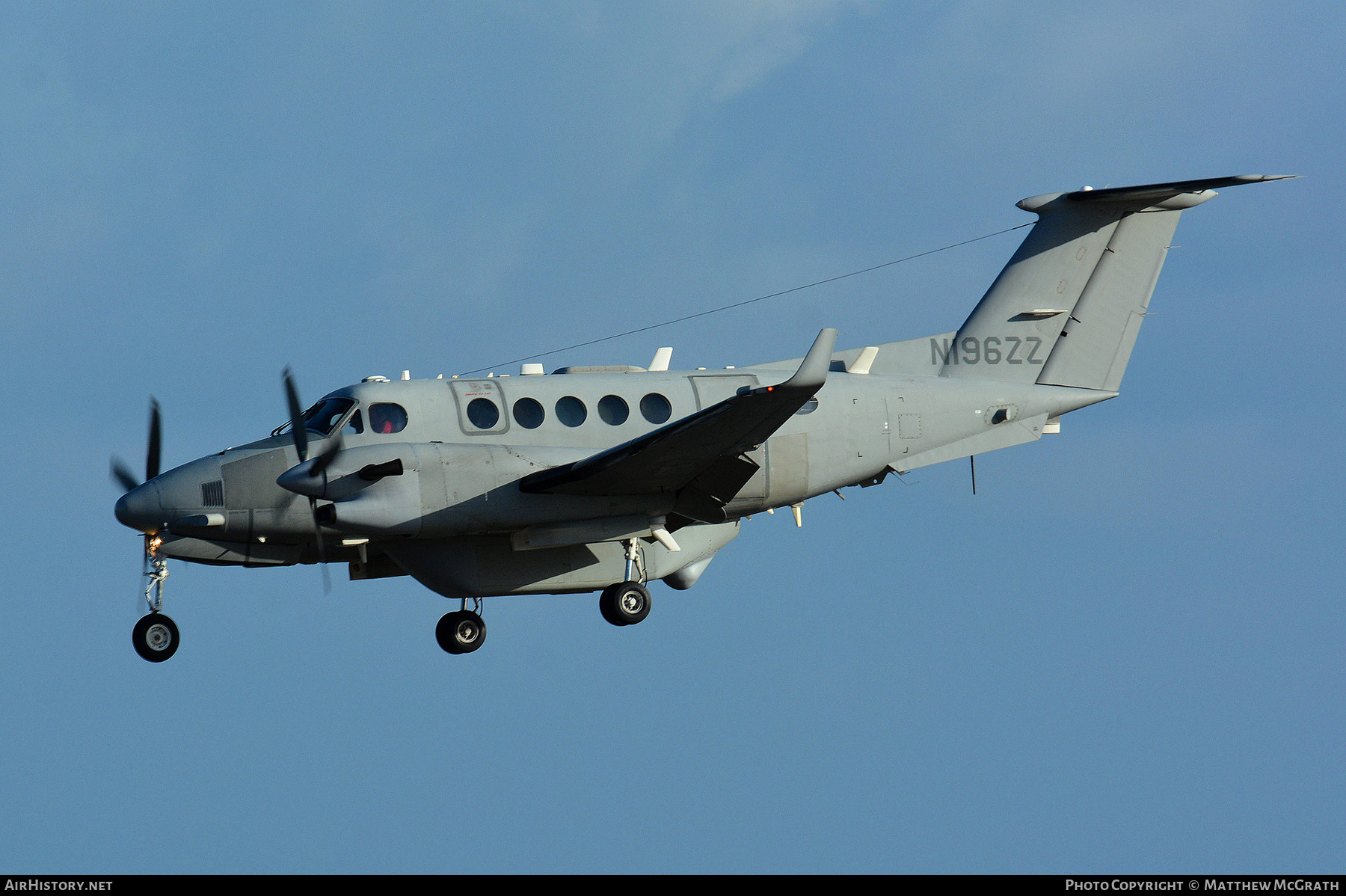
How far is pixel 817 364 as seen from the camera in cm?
1789

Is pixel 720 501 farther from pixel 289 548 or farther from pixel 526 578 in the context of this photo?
pixel 289 548

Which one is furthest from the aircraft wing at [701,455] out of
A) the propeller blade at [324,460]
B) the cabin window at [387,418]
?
the propeller blade at [324,460]

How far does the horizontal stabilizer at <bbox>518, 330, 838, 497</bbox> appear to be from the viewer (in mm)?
18266

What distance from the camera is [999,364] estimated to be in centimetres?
2395

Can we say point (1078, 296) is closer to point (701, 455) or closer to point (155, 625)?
point (701, 455)

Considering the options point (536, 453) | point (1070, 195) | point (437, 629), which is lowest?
point (437, 629)

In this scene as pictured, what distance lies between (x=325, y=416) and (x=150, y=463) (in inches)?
103

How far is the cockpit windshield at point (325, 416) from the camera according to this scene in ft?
65.9

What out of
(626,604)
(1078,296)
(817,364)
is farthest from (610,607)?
(1078,296)

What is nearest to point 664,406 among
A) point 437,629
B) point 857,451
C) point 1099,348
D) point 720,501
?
point 720,501

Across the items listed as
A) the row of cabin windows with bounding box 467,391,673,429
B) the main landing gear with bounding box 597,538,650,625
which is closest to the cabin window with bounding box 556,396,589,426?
the row of cabin windows with bounding box 467,391,673,429

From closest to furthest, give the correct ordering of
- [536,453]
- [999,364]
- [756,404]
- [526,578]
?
[756,404] → [536,453] → [526,578] → [999,364]

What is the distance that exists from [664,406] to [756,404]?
3.27 meters

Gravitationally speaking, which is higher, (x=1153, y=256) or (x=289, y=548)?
(x=1153, y=256)
